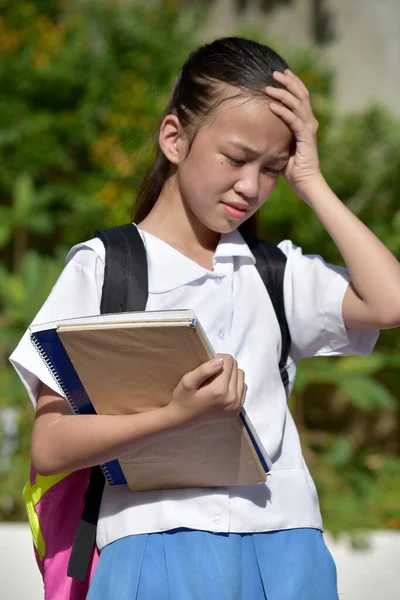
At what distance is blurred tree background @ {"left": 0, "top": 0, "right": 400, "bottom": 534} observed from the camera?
13.8ft

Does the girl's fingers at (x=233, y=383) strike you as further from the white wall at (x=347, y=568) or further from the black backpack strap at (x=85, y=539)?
the white wall at (x=347, y=568)

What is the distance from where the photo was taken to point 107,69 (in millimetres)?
4867

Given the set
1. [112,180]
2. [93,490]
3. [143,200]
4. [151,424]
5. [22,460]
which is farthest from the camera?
[112,180]

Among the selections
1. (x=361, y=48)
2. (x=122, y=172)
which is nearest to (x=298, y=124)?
(x=122, y=172)

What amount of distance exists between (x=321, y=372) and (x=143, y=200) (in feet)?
7.93

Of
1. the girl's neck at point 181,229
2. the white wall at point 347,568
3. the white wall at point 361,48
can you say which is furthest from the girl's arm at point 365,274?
the white wall at point 361,48

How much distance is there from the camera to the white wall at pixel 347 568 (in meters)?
2.94

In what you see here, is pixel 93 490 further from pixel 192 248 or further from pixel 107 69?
pixel 107 69

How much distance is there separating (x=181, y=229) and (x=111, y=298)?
0.24 metres

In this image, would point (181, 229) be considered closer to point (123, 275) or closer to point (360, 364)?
point (123, 275)

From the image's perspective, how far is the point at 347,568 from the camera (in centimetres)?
325

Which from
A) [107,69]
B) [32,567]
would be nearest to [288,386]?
[32,567]

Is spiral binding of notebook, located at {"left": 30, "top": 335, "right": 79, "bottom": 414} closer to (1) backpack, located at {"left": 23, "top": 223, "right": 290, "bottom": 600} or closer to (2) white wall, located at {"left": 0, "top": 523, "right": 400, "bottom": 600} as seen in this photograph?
(1) backpack, located at {"left": 23, "top": 223, "right": 290, "bottom": 600}

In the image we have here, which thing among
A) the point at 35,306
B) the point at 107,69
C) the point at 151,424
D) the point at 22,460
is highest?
the point at 151,424
